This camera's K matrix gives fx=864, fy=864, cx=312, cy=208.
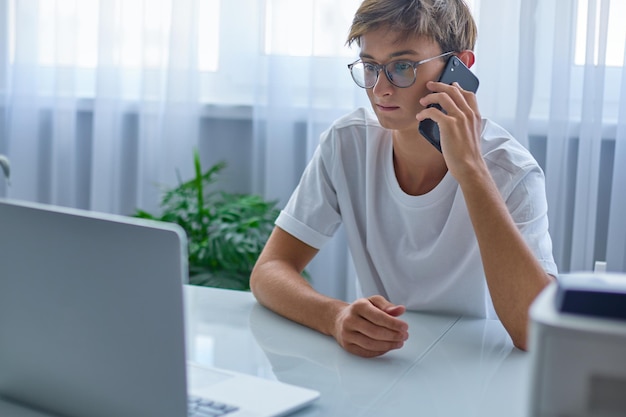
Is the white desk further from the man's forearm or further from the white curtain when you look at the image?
the white curtain

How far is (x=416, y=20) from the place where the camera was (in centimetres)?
166

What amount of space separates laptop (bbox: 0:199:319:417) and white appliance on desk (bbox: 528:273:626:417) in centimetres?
37

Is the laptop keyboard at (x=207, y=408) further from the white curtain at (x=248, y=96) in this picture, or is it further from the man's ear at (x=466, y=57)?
the white curtain at (x=248, y=96)

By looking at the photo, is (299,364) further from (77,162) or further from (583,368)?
(77,162)

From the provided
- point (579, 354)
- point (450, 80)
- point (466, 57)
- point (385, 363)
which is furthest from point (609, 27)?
point (579, 354)

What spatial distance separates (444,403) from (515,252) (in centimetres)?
42

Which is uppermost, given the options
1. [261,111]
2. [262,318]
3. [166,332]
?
[261,111]

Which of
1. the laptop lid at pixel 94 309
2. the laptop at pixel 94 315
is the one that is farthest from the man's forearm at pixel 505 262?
Answer: the laptop lid at pixel 94 309

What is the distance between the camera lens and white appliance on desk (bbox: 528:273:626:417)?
56 cm

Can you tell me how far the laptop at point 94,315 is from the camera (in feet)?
2.76

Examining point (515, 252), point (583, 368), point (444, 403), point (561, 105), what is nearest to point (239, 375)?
point (444, 403)

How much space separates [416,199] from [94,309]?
0.94 meters

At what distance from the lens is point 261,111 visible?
2.95 metres

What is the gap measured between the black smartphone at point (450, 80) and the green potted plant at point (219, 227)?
1.07 meters
